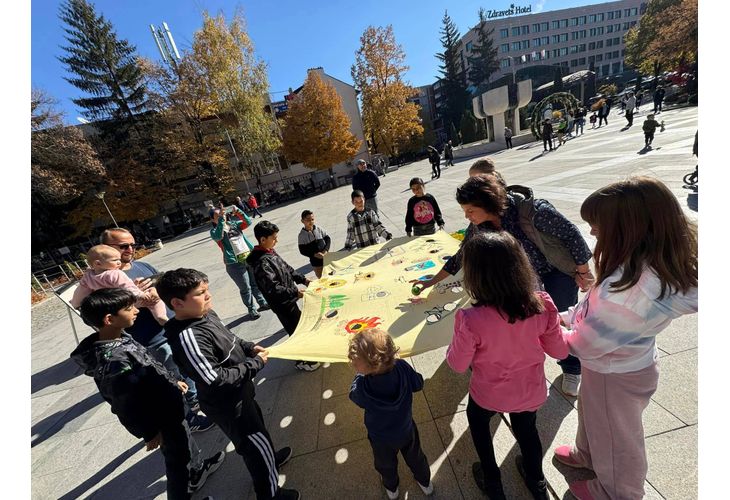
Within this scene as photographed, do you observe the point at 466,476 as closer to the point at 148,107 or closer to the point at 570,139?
the point at 570,139

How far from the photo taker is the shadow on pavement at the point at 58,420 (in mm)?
3402

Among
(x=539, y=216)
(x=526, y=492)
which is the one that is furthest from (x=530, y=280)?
(x=526, y=492)

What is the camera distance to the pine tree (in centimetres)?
2352

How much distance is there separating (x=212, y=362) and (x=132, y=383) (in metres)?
0.66

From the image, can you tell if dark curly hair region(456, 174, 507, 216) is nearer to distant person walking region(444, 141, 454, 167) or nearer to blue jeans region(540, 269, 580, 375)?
blue jeans region(540, 269, 580, 375)

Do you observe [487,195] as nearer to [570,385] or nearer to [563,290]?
[563,290]

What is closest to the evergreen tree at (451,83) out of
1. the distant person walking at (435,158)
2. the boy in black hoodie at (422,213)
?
the distant person walking at (435,158)

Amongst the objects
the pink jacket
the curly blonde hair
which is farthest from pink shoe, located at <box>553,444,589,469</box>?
the curly blonde hair

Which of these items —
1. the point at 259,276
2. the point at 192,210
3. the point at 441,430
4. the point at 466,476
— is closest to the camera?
the point at 466,476

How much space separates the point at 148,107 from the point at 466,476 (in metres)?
32.7

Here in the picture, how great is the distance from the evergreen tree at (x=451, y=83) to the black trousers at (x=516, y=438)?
168 ft

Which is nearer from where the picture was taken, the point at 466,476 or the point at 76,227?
the point at 466,476

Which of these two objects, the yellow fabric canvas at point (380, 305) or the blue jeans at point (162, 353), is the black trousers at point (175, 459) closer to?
the yellow fabric canvas at point (380, 305)

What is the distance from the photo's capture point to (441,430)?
2.43m
